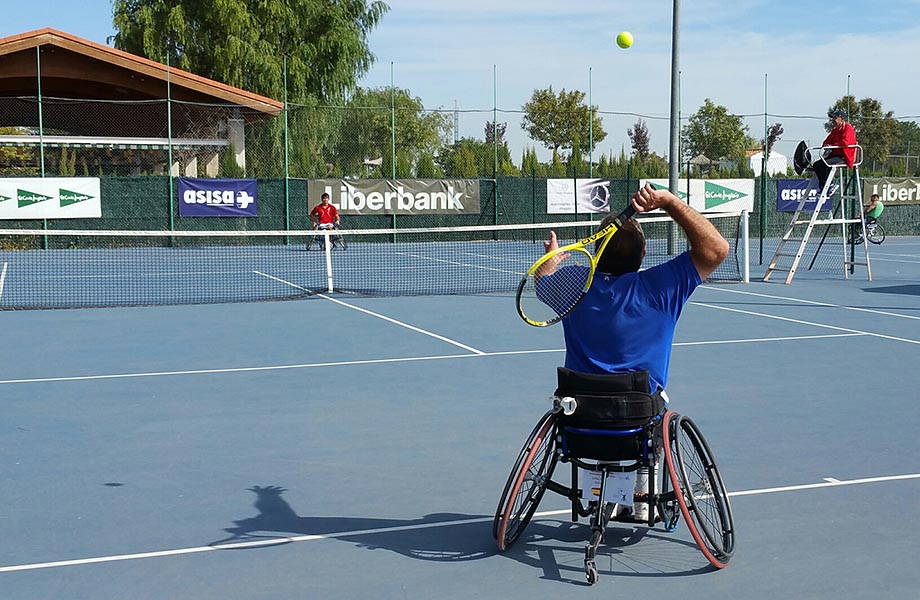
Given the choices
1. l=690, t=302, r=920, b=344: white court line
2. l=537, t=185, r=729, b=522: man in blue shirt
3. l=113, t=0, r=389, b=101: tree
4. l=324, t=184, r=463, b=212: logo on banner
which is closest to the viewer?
l=537, t=185, r=729, b=522: man in blue shirt

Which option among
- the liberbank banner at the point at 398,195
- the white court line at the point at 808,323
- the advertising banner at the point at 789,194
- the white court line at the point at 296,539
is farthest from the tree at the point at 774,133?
the white court line at the point at 296,539

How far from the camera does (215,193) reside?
966 inches

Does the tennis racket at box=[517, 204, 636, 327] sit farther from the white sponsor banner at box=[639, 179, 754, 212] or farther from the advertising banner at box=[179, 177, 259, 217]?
the white sponsor banner at box=[639, 179, 754, 212]

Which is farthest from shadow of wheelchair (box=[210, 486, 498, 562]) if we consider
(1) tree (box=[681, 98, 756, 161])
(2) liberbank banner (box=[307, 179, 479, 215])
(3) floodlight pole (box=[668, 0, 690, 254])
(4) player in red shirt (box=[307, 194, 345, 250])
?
(1) tree (box=[681, 98, 756, 161])

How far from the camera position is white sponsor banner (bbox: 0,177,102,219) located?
2266 cm

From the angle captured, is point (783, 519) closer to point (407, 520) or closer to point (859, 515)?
point (859, 515)

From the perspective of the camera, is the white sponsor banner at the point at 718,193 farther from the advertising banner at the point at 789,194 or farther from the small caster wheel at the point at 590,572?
the small caster wheel at the point at 590,572

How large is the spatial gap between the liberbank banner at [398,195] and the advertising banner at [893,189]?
12.0m

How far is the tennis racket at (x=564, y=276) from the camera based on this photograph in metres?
3.72

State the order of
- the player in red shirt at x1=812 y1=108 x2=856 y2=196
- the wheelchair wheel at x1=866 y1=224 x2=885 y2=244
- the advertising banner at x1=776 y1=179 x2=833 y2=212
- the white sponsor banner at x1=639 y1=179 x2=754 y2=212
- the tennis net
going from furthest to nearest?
the advertising banner at x1=776 y1=179 x2=833 y2=212 → the white sponsor banner at x1=639 y1=179 x2=754 y2=212 → the wheelchair wheel at x1=866 y1=224 x2=885 y2=244 → the player in red shirt at x1=812 y1=108 x2=856 y2=196 → the tennis net

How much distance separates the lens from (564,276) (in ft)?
12.5

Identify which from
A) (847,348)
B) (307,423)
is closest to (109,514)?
(307,423)

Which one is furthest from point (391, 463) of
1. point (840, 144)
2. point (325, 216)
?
point (325, 216)

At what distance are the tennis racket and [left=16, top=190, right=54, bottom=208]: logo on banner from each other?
841 inches
